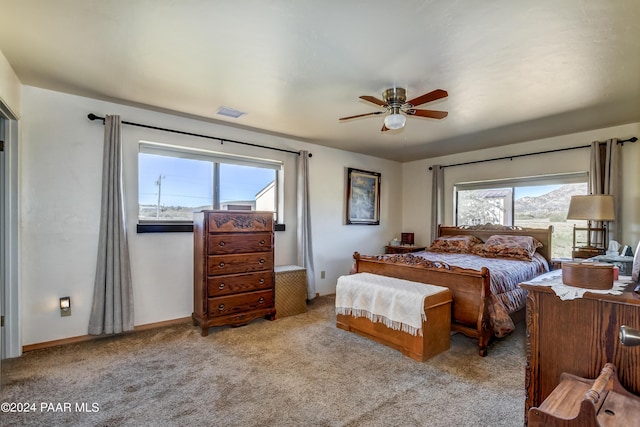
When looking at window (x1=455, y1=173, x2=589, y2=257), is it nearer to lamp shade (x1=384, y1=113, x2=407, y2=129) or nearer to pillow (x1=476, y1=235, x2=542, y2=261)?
pillow (x1=476, y1=235, x2=542, y2=261)

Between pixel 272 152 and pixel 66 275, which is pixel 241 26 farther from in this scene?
pixel 66 275

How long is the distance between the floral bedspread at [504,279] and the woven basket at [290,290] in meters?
1.67

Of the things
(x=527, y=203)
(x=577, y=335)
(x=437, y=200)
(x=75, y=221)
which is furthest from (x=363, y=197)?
(x=577, y=335)

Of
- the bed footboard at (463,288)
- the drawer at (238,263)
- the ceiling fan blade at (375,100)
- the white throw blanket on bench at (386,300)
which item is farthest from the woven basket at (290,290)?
the ceiling fan blade at (375,100)

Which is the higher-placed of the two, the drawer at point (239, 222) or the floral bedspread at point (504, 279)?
the drawer at point (239, 222)

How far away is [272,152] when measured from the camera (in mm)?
4430

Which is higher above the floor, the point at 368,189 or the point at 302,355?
the point at 368,189

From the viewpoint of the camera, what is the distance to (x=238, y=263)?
11.4 feet

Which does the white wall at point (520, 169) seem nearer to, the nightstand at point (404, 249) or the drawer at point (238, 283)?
the nightstand at point (404, 249)

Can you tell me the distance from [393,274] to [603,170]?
113 inches

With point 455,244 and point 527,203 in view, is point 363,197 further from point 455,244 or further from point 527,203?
point 527,203

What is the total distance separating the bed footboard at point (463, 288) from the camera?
2.79 metres

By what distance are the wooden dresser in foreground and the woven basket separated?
290 cm

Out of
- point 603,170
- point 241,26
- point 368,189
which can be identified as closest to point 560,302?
point 241,26
